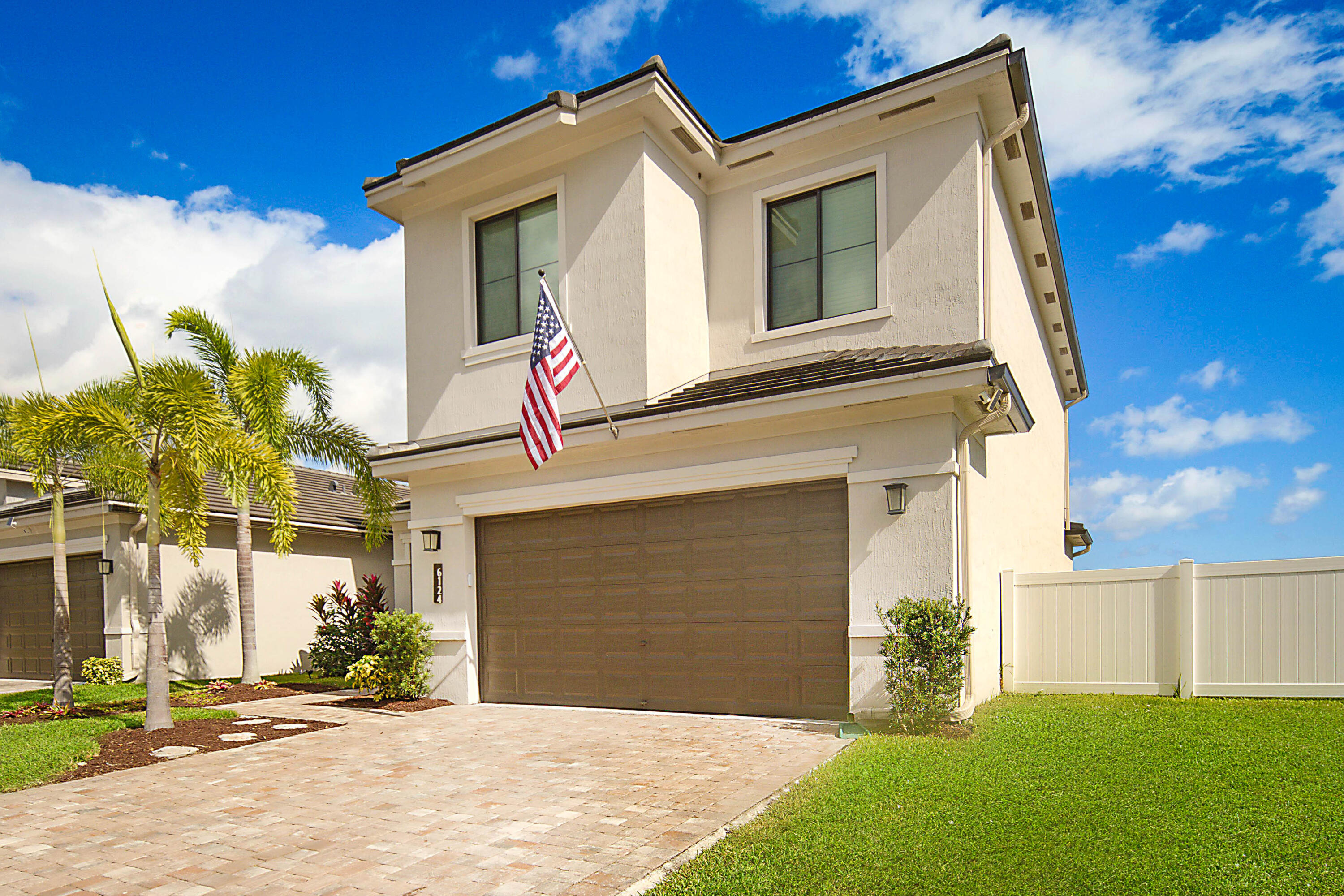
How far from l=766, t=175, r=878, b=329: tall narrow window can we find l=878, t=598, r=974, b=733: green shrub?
3935 millimetres

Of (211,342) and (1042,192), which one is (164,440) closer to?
(211,342)

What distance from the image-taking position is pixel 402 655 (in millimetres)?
11383

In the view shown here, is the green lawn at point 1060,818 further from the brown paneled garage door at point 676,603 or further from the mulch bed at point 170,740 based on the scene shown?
the mulch bed at point 170,740

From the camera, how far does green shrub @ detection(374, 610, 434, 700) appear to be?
11.3m

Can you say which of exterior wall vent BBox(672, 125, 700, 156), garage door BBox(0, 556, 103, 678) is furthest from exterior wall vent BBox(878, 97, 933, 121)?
garage door BBox(0, 556, 103, 678)

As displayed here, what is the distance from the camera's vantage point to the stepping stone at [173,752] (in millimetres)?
8242

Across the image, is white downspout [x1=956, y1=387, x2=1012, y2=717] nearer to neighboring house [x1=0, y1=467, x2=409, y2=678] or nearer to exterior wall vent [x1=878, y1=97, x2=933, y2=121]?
exterior wall vent [x1=878, y1=97, x2=933, y2=121]

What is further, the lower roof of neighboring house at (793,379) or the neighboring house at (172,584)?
the neighboring house at (172,584)

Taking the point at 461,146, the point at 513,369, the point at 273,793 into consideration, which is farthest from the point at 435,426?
the point at 273,793

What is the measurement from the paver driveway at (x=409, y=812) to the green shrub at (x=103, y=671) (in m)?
9.24

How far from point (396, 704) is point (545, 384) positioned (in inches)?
204

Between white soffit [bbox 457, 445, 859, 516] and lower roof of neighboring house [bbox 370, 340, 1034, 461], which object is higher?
lower roof of neighboring house [bbox 370, 340, 1034, 461]

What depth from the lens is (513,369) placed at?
11.4m

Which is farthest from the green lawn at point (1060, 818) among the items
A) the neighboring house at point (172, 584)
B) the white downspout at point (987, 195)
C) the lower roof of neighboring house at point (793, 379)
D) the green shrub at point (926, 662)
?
the neighboring house at point (172, 584)
